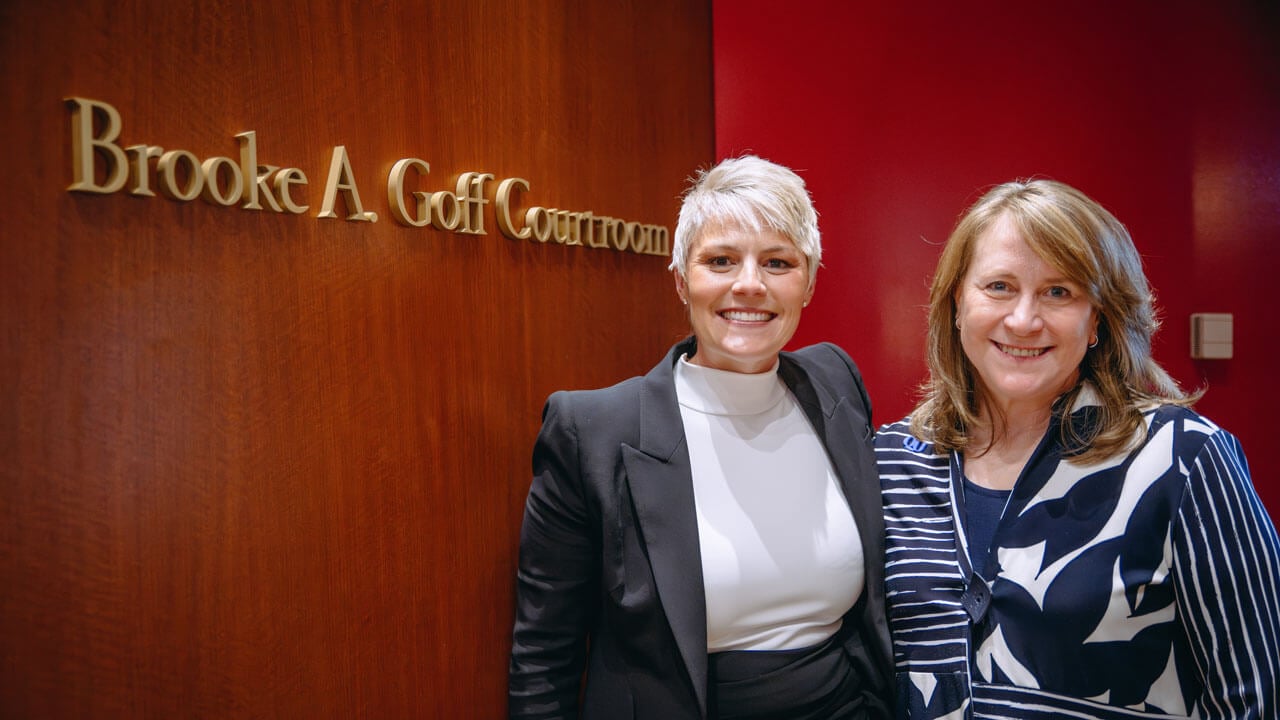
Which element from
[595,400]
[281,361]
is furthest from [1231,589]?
[281,361]

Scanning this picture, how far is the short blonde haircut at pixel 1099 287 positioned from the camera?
67.2 inches

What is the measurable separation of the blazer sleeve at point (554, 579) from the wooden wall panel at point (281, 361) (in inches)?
5.8

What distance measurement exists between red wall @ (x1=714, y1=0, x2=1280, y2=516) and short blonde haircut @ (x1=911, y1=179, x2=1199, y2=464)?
1.38 m

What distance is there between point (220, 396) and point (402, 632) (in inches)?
26.5

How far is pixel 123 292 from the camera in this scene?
1289 millimetres

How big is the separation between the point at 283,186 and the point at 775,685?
143cm

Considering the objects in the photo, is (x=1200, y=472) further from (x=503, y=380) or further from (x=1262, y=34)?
(x=1262, y=34)

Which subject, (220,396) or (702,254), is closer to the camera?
(220,396)

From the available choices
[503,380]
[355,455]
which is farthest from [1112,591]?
[355,455]

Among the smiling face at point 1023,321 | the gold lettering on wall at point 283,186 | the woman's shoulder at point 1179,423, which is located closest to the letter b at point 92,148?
the gold lettering on wall at point 283,186

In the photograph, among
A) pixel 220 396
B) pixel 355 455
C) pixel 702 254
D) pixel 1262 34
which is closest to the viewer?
pixel 220 396

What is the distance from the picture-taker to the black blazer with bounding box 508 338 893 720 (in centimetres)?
172

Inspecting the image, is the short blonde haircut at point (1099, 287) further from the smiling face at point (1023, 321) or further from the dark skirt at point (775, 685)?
the dark skirt at point (775, 685)

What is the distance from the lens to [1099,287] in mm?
1720
